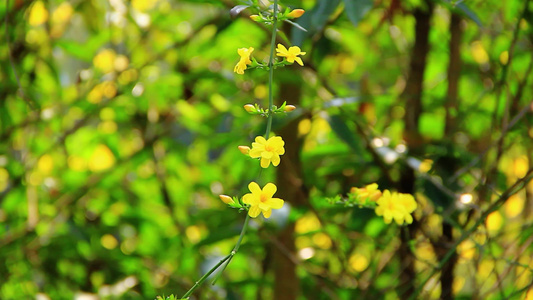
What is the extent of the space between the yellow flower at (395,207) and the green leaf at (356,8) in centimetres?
18

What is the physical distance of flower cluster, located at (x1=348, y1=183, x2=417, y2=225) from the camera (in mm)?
638

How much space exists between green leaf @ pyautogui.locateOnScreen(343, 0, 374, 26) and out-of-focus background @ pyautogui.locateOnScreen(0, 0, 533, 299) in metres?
0.21

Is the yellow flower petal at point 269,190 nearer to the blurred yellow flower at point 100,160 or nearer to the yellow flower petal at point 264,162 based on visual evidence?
the yellow flower petal at point 264,162

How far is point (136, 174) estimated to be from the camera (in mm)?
1408

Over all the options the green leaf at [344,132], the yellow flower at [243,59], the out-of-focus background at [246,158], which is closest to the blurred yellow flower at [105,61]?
the out-of-focus background at [246,158]

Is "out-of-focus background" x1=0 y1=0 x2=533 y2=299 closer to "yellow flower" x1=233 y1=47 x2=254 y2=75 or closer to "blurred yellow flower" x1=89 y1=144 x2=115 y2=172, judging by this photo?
"blurred yellow flower" x1=89 y1=144 x2=115 y2=172

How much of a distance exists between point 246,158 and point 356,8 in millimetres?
423

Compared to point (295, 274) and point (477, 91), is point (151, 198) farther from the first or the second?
point (477, 91)

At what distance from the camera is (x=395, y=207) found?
66 cm

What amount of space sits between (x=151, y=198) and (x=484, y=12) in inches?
29.4

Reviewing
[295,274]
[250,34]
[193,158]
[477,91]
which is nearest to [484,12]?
[477,91]

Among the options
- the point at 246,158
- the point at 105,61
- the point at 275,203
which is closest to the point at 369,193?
the point at 275,203

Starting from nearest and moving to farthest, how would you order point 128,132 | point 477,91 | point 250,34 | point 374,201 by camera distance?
point 374,201
point 250,34
point 477,91
point 128,132

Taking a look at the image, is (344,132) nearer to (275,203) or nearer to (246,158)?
(246,158)
